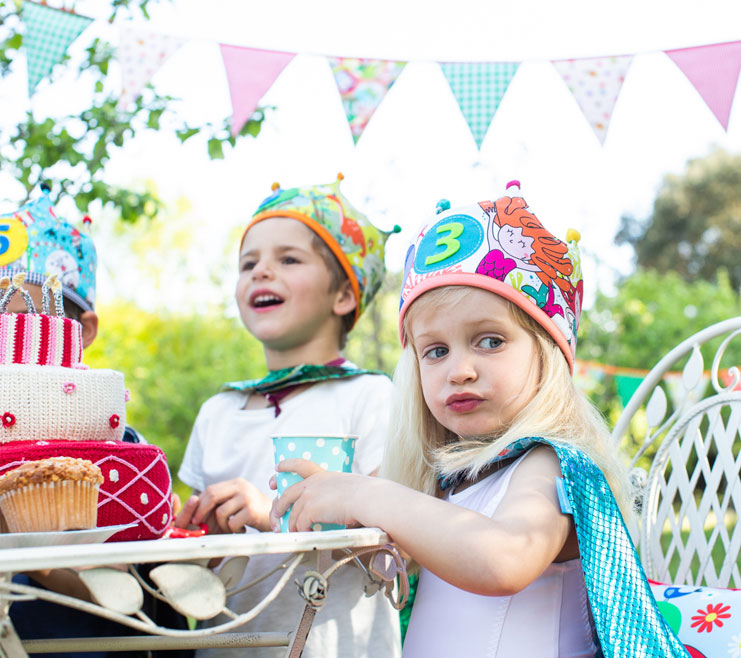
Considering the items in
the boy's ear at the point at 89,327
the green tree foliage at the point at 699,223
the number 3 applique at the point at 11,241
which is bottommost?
the boy's ear at the point at 89,327

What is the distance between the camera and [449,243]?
1686 mm

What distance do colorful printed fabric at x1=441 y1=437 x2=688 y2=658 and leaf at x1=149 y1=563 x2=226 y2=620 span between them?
0.66 metres

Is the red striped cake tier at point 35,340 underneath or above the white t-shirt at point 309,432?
above

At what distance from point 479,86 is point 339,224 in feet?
3.76

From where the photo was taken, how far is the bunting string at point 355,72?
311 centimetres

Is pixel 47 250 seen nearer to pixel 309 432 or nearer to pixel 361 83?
pixel 309 432

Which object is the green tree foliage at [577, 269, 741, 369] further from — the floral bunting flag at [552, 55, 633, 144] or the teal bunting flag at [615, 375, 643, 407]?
the floral bunting flag at [552, 55, 633, 144]

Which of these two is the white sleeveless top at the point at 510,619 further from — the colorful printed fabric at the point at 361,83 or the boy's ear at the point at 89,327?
the colorful printed fabric at the point at 361,83

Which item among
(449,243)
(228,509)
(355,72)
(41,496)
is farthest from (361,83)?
(41,496)

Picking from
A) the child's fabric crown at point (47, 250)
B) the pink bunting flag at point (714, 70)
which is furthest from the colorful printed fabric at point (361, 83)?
the child's fabric crown at point (47, 250)

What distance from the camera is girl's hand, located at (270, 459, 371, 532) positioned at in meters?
1.35

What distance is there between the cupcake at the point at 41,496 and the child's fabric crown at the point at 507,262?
2.86ft

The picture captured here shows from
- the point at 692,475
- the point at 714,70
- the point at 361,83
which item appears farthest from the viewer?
the point at 361,83

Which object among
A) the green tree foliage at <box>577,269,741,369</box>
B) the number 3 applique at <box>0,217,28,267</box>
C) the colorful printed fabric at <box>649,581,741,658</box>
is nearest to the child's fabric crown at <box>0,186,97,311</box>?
the number 3 applique at <box>0,217,28,267</box>
